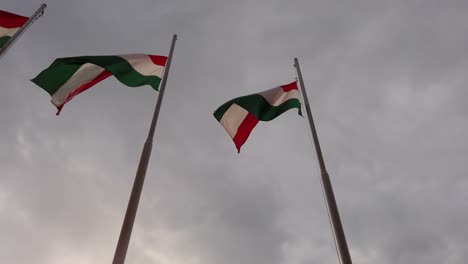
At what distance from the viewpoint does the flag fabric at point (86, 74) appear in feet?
52.4

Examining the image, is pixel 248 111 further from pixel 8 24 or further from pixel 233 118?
pixel 8 24

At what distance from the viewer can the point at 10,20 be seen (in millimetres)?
19594

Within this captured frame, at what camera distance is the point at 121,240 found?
9.57 meters

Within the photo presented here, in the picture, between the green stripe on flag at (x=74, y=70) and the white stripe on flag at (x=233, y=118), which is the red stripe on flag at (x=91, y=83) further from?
the white stripe on flag at (x=233, y=118)

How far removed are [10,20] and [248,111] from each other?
14171 millimetres

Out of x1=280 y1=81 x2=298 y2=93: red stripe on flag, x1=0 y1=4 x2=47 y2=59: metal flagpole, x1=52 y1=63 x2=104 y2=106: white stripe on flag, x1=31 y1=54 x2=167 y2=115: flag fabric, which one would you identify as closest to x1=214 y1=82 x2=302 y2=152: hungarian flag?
x1=280 y1=81 x2=298 y2=93: red stripe on flag

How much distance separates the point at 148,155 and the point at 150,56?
7.44 meters

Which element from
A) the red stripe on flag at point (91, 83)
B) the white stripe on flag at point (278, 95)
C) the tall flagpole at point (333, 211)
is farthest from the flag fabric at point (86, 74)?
the tall flagpole at point (333, 211)

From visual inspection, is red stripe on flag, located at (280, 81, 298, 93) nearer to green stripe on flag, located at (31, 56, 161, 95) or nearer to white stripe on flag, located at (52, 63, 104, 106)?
green stripe on flag, located at (31, 56, 161, 95)

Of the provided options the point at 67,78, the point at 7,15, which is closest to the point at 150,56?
the point at 67,78

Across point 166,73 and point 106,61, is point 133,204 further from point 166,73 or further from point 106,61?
point 106,61

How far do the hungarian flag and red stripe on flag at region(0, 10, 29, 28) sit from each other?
12.5 metres

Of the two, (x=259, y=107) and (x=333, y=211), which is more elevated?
(x=259, y=107)

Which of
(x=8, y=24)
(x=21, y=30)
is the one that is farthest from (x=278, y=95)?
(x=8, y=24)
